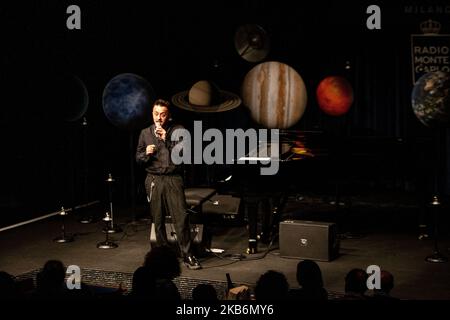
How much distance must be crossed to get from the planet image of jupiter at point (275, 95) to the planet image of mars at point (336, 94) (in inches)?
30.5

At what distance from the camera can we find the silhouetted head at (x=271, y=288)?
9.80 ft

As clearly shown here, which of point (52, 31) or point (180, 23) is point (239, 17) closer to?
point (180, 23)

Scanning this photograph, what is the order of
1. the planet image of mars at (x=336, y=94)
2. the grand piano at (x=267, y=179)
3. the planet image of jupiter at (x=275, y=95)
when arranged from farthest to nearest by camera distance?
the planet image of mars at (x=336, y=94)
the planet image of jupiter at (x=275, y=95)
the grand piano at (x=267, y=179)

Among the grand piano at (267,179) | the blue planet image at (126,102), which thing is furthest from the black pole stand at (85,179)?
the grand piano at (267,179)

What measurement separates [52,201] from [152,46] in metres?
2.91

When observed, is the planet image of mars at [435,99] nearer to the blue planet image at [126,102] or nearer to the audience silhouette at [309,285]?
the blue planet image at [126,102]

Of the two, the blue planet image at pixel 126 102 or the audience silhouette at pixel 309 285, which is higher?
the blue planet image at pixel 126 102

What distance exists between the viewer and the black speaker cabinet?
627 cm

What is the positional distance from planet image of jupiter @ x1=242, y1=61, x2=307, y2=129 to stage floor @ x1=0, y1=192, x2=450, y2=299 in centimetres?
221

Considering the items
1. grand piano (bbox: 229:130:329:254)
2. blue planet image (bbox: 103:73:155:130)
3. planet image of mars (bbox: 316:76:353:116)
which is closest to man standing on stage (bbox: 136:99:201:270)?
grand piano (bbox: 229:130:329:254)

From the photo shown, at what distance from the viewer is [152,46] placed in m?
10.1

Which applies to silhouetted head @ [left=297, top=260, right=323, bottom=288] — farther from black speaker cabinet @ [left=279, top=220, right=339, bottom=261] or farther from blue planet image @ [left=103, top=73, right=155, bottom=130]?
blue planet image @ [left=103, top=73, right=155, bottom=130]

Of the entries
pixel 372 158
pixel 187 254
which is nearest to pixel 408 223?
pixel 372 158

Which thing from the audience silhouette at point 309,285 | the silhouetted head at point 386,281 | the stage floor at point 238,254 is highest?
the audience silhouette at point 309,285
